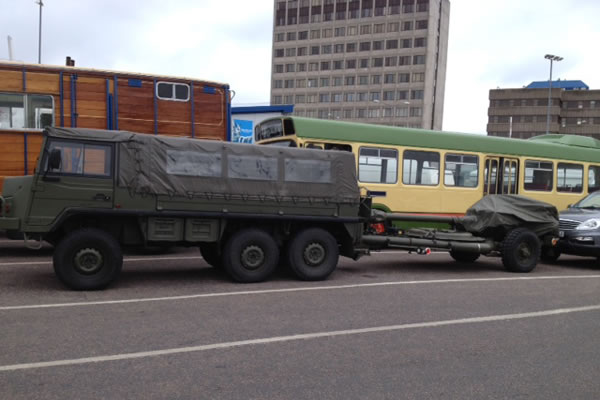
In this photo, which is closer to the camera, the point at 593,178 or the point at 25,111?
the point at 25,111

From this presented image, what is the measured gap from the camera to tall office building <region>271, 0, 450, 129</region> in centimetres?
11231

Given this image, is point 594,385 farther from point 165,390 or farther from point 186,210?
point 186,210

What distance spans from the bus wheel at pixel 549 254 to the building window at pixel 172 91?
9.88 metres

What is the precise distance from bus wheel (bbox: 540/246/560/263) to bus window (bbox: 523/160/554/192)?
12.3 feet

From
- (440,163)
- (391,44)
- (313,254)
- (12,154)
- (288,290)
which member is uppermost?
(391,44)

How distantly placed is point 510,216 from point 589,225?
2306mm

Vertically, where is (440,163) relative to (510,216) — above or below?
above

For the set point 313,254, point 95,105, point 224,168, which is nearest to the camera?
point 224,168

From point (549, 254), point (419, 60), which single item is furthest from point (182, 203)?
point (419, 60)

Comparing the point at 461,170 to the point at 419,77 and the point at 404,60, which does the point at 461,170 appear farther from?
the point at 404,60

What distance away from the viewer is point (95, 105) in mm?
13023

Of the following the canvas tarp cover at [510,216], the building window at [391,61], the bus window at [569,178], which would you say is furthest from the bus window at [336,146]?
the building window at [391,61]

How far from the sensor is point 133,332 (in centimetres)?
597

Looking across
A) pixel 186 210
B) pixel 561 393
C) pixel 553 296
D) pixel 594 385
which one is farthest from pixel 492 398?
pixel 186 210
